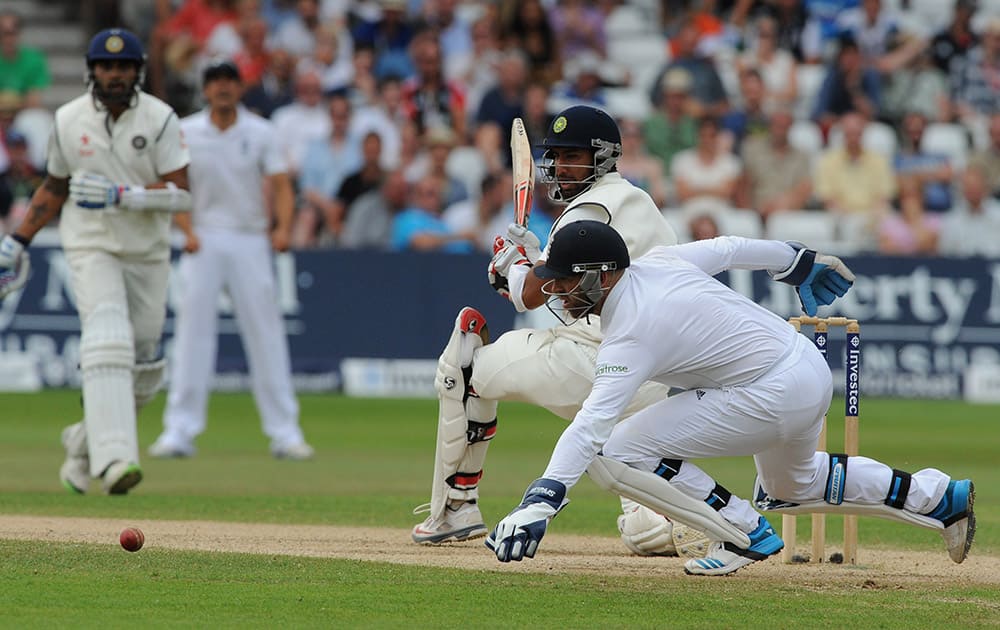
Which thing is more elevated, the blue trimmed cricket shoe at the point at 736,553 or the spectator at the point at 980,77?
the spectator at the point at 980,77

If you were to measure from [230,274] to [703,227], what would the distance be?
17.6 ft

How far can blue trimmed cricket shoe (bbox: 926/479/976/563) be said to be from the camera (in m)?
6.35

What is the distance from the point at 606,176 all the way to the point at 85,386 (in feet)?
10.6

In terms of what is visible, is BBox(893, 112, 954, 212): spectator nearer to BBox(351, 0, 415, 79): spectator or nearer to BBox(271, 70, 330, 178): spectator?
BBox(351, 0, 415, 79): spectator

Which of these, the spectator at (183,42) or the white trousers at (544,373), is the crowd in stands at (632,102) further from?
the white trousers at (544,373)

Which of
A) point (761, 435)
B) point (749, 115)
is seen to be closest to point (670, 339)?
point (761, 435)

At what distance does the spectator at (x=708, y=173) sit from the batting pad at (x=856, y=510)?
9.89 metres

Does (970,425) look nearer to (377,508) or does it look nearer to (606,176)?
(377,508)

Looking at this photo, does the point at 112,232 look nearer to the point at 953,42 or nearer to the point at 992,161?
the point at 992,161

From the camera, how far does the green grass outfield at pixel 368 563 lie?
5352mm

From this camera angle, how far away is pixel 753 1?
61.7 feet

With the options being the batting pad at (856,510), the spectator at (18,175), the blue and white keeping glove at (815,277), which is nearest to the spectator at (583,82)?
the spectator at (18,175)

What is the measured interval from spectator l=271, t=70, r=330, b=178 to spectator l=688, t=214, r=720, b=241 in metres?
3.82

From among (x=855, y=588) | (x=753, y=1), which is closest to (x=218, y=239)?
(x=855, y=588)
